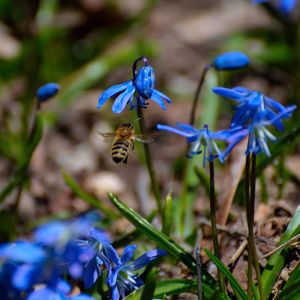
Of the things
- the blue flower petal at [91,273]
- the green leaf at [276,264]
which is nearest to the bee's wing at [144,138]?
the blue flower petal at [91,273]

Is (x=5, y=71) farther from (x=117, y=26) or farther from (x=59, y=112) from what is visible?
(x=117, y=26)

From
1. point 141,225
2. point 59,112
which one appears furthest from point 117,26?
point 141,225

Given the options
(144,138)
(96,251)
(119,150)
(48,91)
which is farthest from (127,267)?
(48,91)

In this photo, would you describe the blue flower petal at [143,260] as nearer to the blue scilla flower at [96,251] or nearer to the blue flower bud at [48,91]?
the blue scilla flower at [96,251]

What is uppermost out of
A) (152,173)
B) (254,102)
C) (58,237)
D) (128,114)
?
(254,102)

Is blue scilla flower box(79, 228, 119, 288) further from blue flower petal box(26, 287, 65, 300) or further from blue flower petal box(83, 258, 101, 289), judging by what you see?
blue flower petal box(26, 287, 65, 300)

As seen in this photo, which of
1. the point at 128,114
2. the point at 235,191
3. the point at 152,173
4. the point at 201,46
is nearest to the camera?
the point at 152,173

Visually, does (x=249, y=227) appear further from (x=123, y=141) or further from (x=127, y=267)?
(x=123, y=141)
